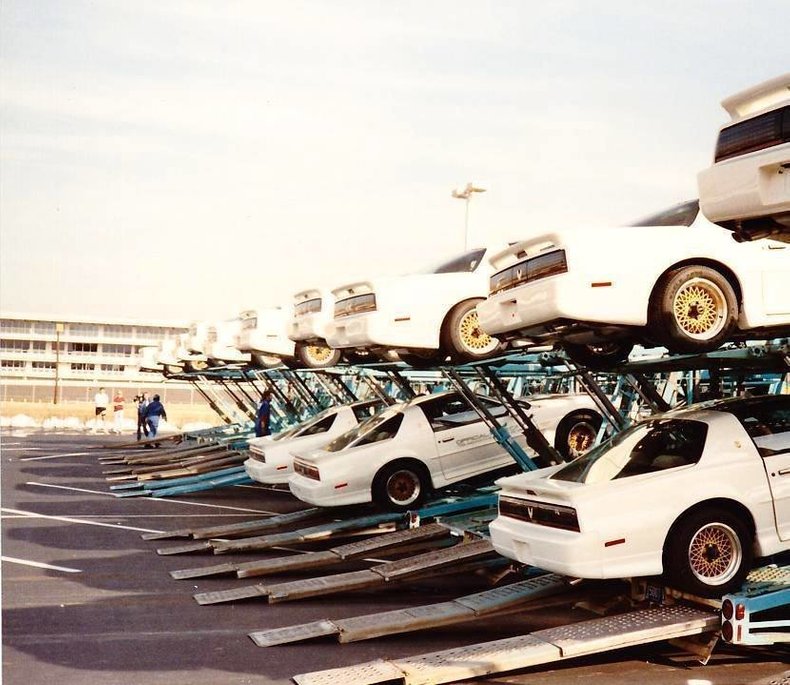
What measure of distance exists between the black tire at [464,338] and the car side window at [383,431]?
1859 mm

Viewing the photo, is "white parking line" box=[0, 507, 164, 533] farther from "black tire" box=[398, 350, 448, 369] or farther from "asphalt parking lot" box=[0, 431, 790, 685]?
"black tire" box=[398, 350, 448, 369]

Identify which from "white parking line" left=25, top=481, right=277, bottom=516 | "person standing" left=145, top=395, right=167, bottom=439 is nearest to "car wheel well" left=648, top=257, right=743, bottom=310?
"white parking line" left=25, top=481, right=277, bottom=516

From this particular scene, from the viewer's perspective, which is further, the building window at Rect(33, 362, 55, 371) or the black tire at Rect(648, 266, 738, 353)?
the building window at Rect(33, 362, 55, 371)

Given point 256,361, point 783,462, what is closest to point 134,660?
point 783,462

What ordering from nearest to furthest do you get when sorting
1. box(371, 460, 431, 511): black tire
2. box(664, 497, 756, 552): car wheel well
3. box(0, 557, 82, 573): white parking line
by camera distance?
1. box(664, 497, 756, 552): car wheel well
2. box(0, 557, 82, 573): white parking line
3. box(371, 460, 431, 511): black tire

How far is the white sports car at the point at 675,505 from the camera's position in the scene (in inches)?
284

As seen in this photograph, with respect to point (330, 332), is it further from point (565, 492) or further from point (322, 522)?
point (565, 492)

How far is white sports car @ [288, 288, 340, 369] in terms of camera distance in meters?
13.7

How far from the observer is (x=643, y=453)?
7.75 m

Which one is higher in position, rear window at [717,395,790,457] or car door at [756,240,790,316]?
car door at [756,240,790,316]

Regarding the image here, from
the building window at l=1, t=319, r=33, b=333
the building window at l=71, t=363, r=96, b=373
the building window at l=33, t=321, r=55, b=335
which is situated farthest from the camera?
the building window at l=33, t=321, r=55, b=335

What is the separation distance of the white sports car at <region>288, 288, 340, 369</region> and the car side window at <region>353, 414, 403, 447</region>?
1.16m

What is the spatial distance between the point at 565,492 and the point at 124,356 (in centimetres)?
8709

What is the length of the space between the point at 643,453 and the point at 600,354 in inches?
64.8
